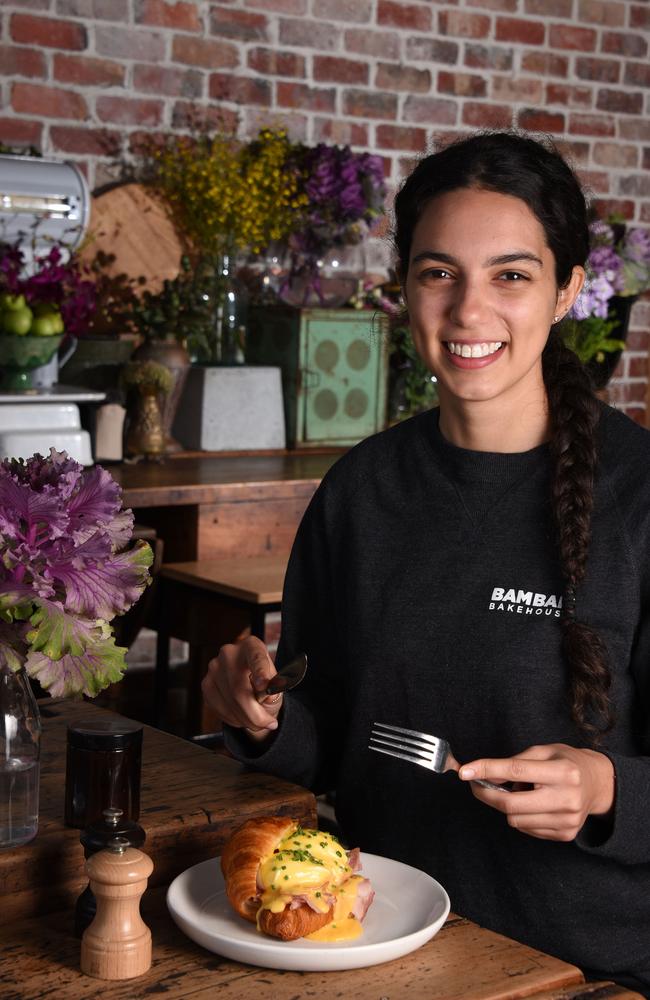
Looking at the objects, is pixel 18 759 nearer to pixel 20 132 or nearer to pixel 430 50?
pixel 20 132

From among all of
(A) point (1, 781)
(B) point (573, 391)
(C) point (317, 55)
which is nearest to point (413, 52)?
(C) point (317, 55)

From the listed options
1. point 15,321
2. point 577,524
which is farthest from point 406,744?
point 15,321

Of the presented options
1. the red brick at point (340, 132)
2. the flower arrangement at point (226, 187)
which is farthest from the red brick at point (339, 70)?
the flower arrangement at point (226, 187)

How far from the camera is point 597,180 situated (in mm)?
4465

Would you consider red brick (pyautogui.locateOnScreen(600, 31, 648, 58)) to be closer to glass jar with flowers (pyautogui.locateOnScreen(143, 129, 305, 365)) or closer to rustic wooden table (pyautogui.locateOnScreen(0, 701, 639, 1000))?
glass jar with flowers (pyautogui.locateOnScreen(143, 129, 305, 365))

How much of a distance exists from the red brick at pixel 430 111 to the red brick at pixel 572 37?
0.42 meters

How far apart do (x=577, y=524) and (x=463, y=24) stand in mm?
3055

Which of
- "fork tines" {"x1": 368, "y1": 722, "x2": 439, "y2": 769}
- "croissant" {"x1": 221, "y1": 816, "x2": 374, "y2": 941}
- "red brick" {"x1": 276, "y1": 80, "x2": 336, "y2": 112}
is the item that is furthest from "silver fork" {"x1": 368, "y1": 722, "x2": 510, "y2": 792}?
"red brick" {"x1": 276, "y1": 80, "x2": 336, "y2": 112}

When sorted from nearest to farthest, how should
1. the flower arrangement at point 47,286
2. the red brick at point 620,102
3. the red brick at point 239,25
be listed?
the flower arrangement at point 47,286, the red brick at point 239,25, the red brick at point 620,102

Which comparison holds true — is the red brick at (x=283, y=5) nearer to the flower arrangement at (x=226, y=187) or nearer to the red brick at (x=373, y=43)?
the red brick at (x=373, y=43)

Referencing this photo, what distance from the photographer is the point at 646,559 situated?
1.46m

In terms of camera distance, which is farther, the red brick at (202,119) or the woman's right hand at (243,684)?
the red brick at (202,119)

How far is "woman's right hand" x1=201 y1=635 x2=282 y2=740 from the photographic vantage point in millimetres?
1379

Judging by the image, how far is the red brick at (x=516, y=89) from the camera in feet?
13.9
